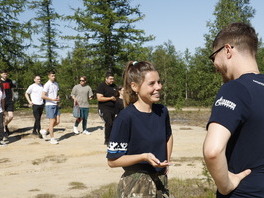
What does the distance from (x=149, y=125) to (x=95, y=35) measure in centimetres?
2687

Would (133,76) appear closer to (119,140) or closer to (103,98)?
(119,140)

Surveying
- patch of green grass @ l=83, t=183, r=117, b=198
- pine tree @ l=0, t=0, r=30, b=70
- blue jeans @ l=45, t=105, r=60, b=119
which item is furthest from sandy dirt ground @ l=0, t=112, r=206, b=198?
pine tree @ l=0, t=0, r=30, b=70

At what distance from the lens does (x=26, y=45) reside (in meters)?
26.6

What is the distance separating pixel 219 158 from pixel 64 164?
21.2 ft

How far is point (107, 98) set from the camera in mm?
9281

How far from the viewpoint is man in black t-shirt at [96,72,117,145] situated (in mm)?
9336

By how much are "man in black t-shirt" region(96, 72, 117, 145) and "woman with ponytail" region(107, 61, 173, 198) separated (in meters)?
6.28

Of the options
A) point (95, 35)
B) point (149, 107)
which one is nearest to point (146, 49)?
point (95, 35)

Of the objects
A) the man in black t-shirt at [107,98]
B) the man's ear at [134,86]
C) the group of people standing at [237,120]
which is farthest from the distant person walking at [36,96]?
the group of people standing at [237,120]

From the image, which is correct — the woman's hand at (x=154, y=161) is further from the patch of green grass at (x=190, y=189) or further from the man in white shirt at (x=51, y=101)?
the man in white shirt at (x=51, y=101)

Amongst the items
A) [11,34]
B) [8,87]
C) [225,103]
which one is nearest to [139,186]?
[225,103]

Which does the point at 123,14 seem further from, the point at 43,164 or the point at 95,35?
the point at 43,164

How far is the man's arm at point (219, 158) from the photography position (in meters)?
1.67

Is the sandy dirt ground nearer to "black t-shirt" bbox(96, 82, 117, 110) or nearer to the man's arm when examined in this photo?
"black t-shirt" bbox(96, 82, 117, 110)
